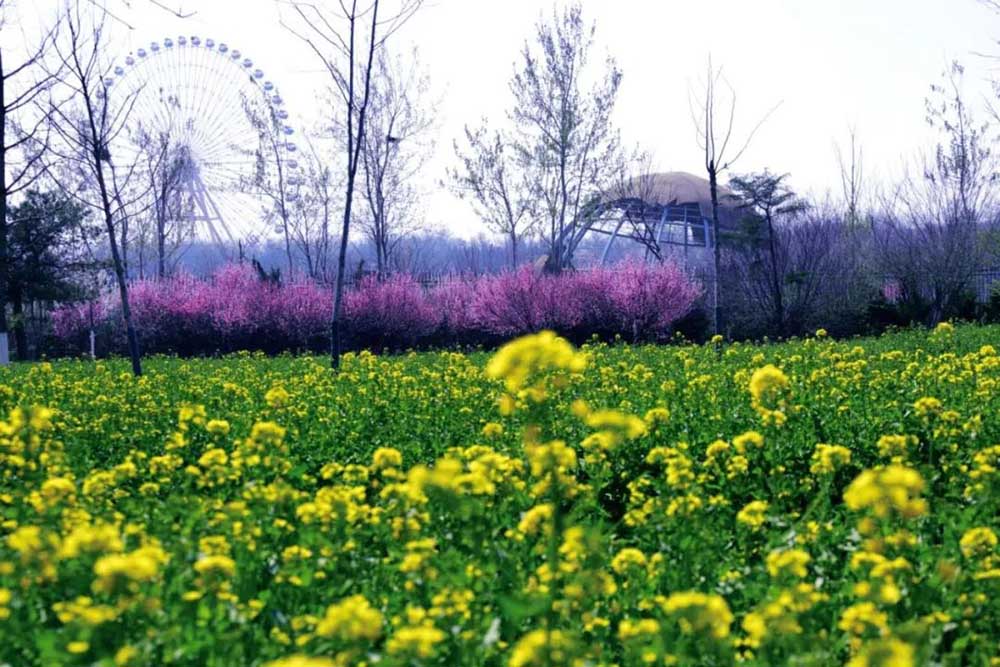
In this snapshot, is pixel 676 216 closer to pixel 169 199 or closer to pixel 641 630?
pixel 169 199

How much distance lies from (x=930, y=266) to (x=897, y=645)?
69.7ft

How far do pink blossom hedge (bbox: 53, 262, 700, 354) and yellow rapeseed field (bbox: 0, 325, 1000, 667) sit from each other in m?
13.5

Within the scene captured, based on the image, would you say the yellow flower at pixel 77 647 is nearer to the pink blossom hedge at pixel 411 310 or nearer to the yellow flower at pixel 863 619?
the yellow flower at pixel 863 619

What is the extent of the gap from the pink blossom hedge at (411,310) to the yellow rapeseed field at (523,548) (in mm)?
13502

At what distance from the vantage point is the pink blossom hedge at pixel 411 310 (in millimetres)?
18953

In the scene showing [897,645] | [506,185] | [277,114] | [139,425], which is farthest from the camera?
[277,114]

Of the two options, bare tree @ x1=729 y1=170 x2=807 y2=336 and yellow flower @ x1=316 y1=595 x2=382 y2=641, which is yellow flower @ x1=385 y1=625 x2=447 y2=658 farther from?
bare tree @ x1=729 y1=170 x2=807 y2=336

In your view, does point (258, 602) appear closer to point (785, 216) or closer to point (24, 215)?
point (24, 215)

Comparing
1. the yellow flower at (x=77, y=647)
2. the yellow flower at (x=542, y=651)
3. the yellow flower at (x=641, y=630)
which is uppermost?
the yellow flower at (x=77, y=647)

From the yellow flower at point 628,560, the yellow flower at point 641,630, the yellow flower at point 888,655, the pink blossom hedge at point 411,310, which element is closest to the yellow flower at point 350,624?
the yellow flower at point 641,630

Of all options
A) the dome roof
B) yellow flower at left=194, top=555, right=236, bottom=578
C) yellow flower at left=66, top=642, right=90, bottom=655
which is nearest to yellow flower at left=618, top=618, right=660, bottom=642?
yellow flower at left=194, top=555, right=236, bottom=578

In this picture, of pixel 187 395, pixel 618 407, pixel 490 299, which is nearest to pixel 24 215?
pixel 490 299

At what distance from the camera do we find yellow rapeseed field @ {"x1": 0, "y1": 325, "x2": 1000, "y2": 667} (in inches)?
89.6

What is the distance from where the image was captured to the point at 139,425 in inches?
231
